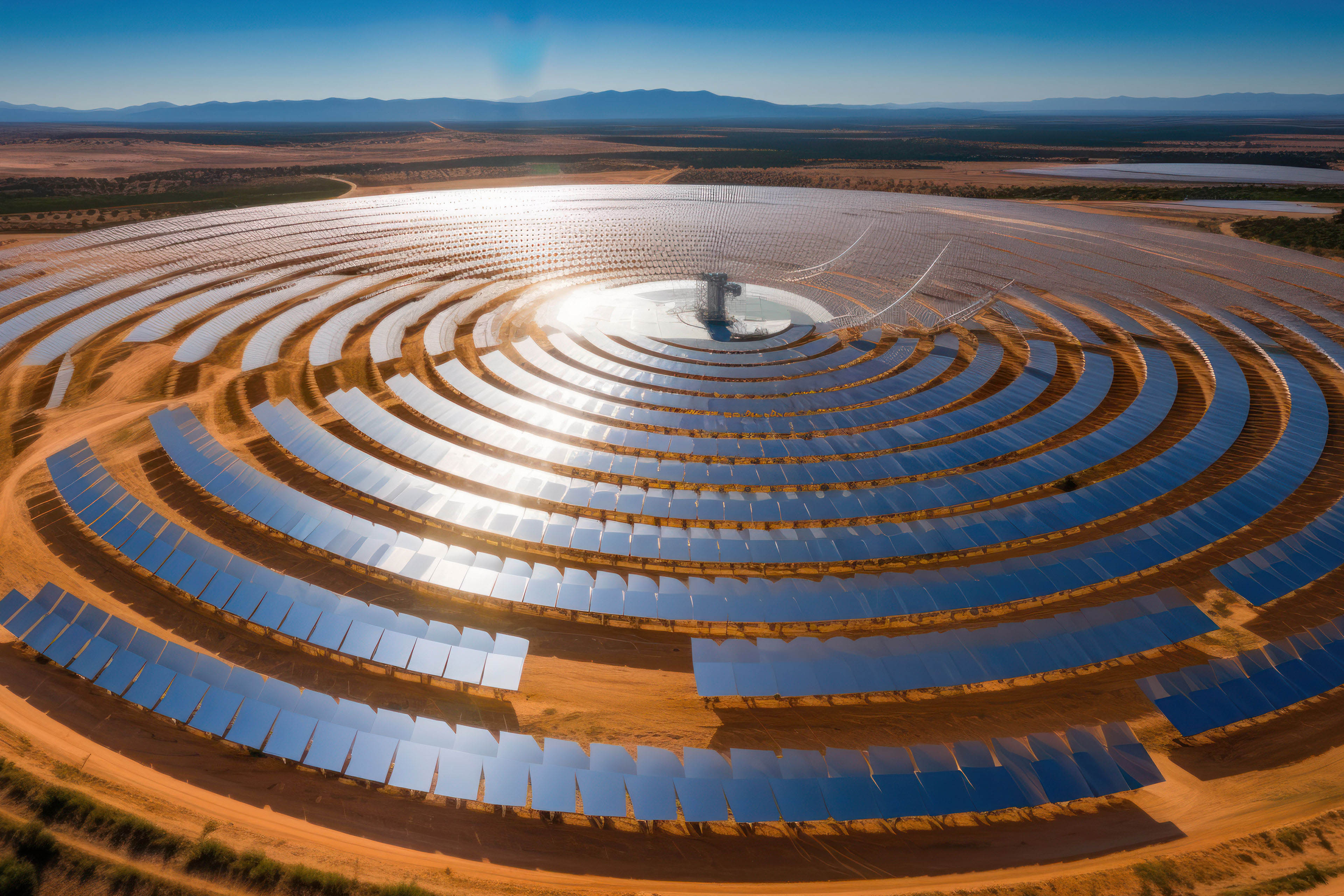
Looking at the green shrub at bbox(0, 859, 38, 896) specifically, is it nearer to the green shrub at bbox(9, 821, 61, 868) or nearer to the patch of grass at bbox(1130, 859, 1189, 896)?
the green shrub at bbox(9, 821, 61, 868)

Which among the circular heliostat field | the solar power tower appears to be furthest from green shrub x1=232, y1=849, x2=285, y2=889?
the solar power tower

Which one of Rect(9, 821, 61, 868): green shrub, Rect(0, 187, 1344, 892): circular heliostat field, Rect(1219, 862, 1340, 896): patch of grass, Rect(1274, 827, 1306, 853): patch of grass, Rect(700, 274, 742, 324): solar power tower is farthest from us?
Rect(700, 274, 742, 324): solar power tower

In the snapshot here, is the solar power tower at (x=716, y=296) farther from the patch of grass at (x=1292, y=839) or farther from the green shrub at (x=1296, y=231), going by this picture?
the green shrub at (x=1296, y=231)

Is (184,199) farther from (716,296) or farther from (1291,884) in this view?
(1291,884)

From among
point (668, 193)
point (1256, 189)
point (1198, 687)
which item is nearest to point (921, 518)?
point (1198, 687)

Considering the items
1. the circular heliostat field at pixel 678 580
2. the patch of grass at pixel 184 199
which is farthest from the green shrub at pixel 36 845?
the patch of grass at pixel 184 199

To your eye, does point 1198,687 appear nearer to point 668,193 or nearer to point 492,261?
point 492,261
